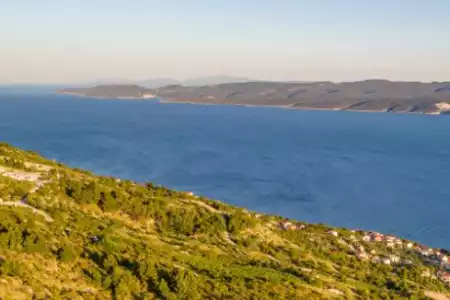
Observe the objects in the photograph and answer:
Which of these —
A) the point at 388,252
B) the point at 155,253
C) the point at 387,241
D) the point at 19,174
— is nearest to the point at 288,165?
the point at 387,241

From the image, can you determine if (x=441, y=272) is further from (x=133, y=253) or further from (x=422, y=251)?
(x=133, y=253)

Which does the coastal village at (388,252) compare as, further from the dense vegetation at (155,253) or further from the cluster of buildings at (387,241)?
A: the dense vegetation at (155,253)

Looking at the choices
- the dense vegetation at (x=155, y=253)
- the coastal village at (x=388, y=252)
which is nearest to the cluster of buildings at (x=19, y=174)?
the dense vegetation at (x=155, y=253)

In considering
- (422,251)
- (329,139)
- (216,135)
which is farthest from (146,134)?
(422,251)

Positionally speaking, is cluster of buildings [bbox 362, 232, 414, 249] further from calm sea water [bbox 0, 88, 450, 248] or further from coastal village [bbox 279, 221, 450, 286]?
calm sea water [bbox 0, 88, 450, 248]

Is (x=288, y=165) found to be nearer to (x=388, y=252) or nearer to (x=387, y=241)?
(x=387, y=241)

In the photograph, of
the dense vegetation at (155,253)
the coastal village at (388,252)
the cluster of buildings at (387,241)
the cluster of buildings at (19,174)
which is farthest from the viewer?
the cluster of buildings at (387,241)

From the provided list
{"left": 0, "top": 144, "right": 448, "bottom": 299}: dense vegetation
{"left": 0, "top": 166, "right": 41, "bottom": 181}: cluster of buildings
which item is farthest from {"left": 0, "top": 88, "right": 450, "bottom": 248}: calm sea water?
{"left": 0, "top": 166, "right": 41, "bottom": 181}: cluster of buildings
